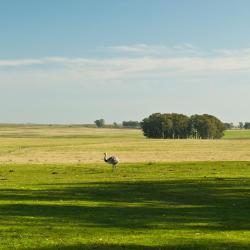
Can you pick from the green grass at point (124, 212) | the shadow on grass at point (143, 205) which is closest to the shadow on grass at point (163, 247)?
the green grass at point (124, 212)

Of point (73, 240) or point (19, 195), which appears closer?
point (73, 240)

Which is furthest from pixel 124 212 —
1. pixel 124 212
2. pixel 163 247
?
pixel 163 247

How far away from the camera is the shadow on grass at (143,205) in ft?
81.2

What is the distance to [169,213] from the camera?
27562mm

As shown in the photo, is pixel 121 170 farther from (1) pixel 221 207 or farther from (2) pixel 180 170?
(1) pixel 221 207

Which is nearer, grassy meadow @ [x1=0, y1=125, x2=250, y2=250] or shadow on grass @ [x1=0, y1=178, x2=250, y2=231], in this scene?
grassy meadow @ [x1=0, y1=125, x2=250, y2=250]

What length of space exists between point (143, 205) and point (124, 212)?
322 centimetres

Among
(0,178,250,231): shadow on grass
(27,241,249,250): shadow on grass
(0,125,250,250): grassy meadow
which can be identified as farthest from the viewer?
(0,178,250,231): shadow on grass

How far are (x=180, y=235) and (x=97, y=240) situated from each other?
123 inches

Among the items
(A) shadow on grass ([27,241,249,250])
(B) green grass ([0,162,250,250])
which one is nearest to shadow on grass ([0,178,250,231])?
(B) green grass ([0,162,250,250])

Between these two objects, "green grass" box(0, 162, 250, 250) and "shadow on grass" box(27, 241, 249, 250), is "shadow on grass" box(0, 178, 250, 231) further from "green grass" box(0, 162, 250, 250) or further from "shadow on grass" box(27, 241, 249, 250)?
"shadow on grass" box(27, 241, 249, 250)

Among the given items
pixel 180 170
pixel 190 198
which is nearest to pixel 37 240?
pixel 190 198

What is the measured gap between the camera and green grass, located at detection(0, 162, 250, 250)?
20375 millimetres

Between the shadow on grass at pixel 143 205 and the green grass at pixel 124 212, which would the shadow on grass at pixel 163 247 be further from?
the shadow on grass at pixel 143 205
